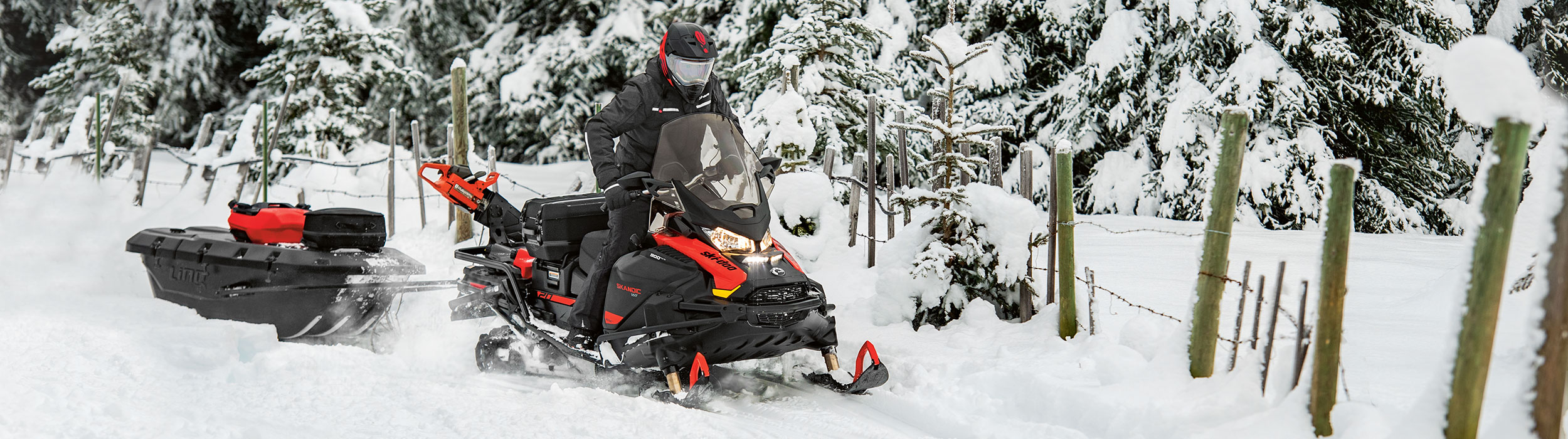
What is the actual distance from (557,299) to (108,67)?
46.3 ft

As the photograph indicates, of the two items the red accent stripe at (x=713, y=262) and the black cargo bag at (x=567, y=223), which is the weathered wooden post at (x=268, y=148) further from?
the red accent stripe at (x=713, y=262)

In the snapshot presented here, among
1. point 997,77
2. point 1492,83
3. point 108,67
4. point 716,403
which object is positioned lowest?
point 716,403

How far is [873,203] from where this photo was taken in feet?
19.5

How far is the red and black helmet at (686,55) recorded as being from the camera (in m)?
4.01

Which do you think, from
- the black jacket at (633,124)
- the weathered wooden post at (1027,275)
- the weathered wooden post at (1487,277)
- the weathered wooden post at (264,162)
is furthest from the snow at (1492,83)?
the weathered wooden post at (264,162)

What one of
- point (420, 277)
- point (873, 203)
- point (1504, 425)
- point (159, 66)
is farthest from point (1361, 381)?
point (159, 66)

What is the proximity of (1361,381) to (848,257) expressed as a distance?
3810 mm

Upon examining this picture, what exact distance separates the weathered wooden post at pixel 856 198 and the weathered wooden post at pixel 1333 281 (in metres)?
4.04

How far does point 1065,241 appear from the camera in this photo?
14.2 feet

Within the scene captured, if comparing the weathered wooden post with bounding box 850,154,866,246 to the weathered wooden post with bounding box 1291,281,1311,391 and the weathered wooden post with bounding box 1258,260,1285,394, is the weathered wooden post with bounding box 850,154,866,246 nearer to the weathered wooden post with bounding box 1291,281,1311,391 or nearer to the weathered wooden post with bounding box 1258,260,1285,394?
the weathered wooden post with bounding box 1258,260,1285,394

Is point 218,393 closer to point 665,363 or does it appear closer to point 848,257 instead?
point 665,363

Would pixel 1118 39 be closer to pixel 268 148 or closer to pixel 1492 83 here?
pixel 1492 83

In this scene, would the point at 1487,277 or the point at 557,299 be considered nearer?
the point at 1487,277

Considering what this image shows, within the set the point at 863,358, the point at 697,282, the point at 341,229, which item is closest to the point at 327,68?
the point at 341,229
